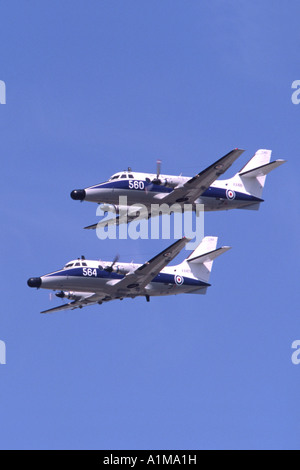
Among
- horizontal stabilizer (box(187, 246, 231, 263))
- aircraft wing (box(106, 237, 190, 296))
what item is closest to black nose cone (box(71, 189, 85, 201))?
aircraft wing (box(106, 237, 190, 296))

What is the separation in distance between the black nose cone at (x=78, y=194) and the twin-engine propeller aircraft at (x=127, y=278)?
3698 mm

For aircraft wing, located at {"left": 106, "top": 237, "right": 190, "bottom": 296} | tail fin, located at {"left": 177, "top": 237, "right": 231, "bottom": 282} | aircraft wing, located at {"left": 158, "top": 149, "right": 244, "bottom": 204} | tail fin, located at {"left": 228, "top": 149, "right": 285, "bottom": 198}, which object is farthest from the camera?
tail fin, located at {"left": 228, "top": 149, "right": 285, "bottom": 198}

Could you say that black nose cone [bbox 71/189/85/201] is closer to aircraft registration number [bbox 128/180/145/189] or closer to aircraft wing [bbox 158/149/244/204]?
aircraft registration number [bbox 128/180/145/189]

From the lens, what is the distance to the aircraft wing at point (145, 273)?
77250 millimetres

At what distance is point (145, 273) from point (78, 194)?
6357 mm

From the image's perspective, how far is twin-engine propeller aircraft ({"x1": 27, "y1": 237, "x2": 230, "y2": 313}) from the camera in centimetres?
7819

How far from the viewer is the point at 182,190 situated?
81.1m

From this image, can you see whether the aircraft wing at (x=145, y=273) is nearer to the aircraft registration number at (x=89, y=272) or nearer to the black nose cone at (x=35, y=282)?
the aircraft registration number at (x=89, y=272)

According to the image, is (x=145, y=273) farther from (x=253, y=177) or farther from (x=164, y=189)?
(x=253, y=177)

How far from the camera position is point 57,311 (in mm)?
87312

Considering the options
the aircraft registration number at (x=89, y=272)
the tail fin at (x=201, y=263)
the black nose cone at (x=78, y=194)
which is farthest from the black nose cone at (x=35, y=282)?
the tail fin at (x=201, y=263)

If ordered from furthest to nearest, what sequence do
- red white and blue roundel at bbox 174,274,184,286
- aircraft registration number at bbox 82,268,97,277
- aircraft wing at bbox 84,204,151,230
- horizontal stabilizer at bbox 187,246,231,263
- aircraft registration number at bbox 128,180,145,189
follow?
1. horizontal stabilizer at bbox 187,246,231,263
2. aircraft wing at bbox 84,204,151,230
3. red white and blue roundel at bbox 174,274,184,286
4. aircraft registration number at bbox 128,180,145,189
5. aircraft registration number at bbox 82,268,97,277

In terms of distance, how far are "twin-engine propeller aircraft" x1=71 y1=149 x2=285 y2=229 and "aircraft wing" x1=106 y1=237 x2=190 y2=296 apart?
4874 mm

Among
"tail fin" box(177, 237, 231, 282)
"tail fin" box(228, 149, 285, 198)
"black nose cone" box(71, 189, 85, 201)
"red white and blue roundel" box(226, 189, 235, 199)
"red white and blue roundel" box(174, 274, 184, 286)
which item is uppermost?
"tail fin" box(228, 149, 285, 198)
